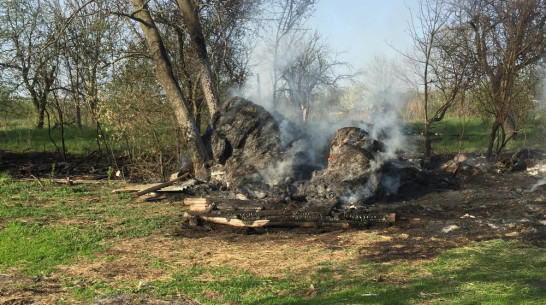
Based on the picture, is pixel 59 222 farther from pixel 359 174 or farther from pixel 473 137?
pixel 473 137

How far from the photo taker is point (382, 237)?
25.6 feet

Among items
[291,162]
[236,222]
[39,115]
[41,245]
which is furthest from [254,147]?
[39,115]

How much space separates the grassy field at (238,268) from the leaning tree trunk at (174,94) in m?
3.84

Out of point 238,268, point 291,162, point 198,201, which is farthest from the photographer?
point 291,162

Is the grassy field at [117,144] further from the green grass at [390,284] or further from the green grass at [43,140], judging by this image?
the green grass at [390,284]

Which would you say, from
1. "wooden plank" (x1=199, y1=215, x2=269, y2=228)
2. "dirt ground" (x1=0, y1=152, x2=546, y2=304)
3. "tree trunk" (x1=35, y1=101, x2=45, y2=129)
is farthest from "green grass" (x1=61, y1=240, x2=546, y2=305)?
"tree trunk" (x1=35, y1=101, x2=45, y2=129)

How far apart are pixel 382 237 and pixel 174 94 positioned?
7.79m

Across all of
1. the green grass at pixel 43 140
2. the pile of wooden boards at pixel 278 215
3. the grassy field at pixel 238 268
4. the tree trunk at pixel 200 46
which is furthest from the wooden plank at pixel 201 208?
the green grass at pixel 43 140

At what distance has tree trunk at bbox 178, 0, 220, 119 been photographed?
539 inches

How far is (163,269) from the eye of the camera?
6594 millimetres

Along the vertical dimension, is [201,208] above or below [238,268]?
above

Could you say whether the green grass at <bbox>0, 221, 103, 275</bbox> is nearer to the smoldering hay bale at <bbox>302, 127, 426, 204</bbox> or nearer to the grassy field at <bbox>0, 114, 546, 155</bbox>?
the smoldering hay bale at <bbox>302, 127, 426, 204</bbox>

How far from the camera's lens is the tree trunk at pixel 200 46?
1368 centimetres

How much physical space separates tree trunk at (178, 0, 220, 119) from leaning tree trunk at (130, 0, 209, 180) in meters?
0.84
